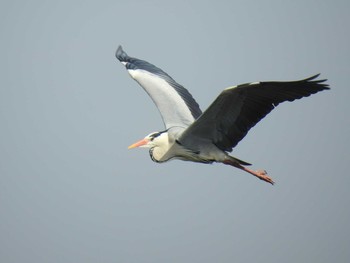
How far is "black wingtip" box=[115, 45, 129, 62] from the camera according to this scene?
13.3 metres

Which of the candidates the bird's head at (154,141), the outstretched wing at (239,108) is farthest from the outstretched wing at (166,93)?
the outstretched wing at (239,108)

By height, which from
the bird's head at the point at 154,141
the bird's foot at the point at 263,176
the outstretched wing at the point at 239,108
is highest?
the bird's head at the point at 154,141

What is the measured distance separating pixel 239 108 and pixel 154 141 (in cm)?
218

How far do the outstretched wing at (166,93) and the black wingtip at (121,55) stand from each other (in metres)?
0.04

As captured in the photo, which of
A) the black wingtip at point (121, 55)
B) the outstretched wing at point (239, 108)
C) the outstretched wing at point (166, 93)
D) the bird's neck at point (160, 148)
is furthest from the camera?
the black wingtip at point (121, 55)

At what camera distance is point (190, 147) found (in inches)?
380

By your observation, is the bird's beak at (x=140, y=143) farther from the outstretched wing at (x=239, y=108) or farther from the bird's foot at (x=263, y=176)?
the bird's foot at (x=263, y=176)

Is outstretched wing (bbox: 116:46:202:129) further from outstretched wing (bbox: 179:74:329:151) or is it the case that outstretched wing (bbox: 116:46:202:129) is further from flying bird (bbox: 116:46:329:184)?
outstretched wing (bbox: 179:74:329:151)

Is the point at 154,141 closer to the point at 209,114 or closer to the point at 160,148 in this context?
the point at 160,148

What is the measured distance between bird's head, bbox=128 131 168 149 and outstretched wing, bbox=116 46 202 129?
0.26 metres

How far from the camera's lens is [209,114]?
28.2 ft

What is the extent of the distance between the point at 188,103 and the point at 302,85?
358cm

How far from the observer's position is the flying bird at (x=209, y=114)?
321 inches

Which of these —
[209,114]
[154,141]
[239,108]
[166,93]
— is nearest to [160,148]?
[154,141]
